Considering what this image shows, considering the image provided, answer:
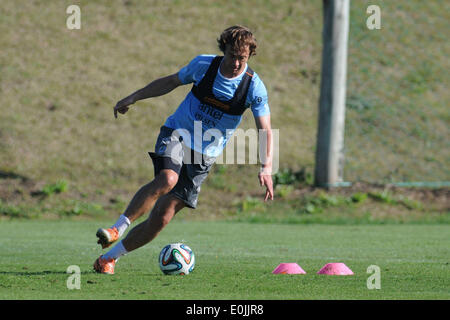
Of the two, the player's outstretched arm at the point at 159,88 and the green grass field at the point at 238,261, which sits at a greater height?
the player's outstretched arm at the point at 159,88

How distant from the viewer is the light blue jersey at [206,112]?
22.0ft

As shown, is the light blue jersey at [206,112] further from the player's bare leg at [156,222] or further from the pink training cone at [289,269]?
the pink training cone at [289,269]

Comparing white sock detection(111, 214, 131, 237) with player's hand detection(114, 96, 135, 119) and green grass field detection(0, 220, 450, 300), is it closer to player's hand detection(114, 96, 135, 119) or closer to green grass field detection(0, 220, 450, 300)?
green grass field detection(0, 220, 450, 300)

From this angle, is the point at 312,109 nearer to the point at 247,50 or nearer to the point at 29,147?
the point at 29,147

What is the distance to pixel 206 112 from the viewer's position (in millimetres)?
6781

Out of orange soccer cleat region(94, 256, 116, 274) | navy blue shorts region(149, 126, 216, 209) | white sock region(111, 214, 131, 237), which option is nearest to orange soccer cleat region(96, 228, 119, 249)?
white sock region(111, 214, 131, 237)

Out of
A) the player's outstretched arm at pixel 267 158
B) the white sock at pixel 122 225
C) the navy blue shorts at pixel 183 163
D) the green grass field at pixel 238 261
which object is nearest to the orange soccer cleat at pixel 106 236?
the white sock at pixel 122 225

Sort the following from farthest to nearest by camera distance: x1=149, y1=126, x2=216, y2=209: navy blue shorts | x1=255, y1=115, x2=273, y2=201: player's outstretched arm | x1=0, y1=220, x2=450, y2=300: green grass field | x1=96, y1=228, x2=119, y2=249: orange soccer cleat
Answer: x1=149, y1=126, x2=216, y2=209: navy blue shorts < x1=255, y1=115, x2=273, y2=201: player's outstretched arm < x1=96, y1=228, x2=119, y2=249: orange soccer cleat < x1=0, y1=220, x2=450, y2=300: green grass field

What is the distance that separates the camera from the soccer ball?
22.0 ft

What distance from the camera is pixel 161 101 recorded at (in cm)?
1738

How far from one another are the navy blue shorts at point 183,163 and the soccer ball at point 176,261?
0.41 m

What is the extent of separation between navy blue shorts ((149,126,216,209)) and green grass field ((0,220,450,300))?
0.71 metres

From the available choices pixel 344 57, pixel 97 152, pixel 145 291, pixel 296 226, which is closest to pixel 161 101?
pixel 97 152

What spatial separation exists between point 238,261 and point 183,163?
1.34 meters
